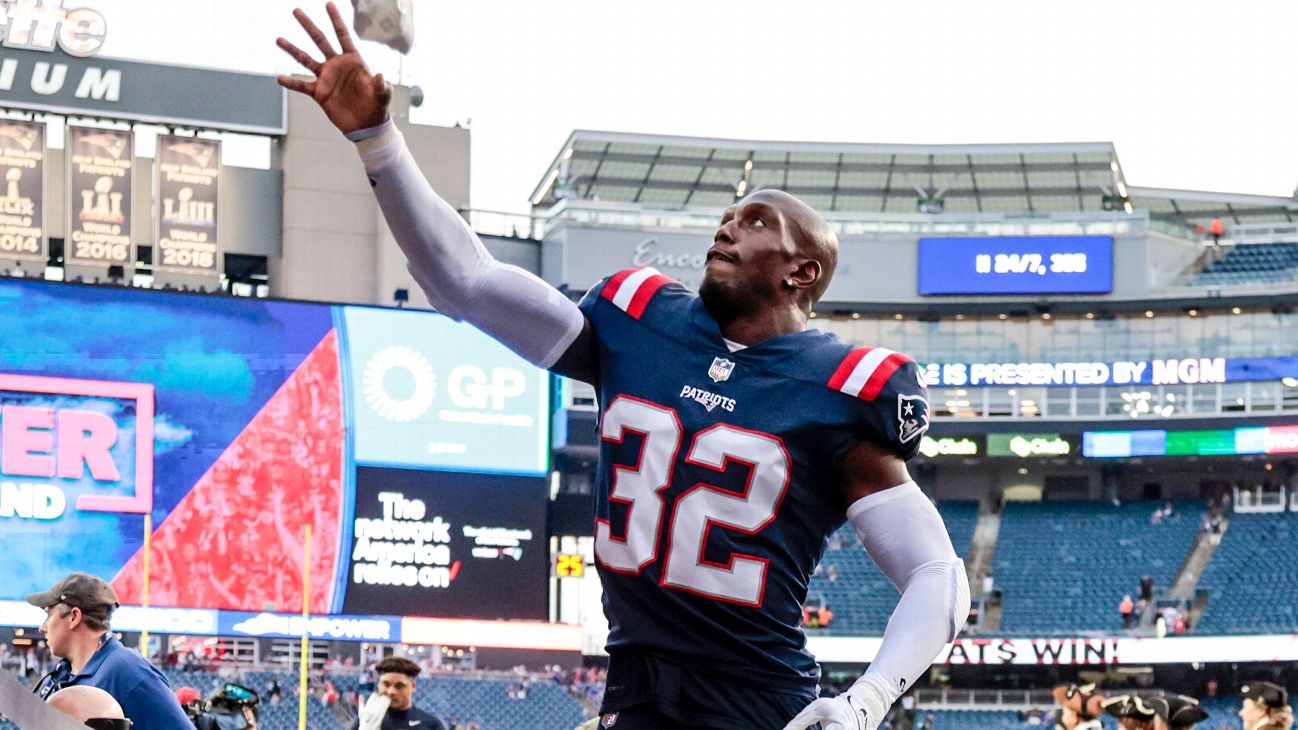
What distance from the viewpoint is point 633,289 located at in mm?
3715

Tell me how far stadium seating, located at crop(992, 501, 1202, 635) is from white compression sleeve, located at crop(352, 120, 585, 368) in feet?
118

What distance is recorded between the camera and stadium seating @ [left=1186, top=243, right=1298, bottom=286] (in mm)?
43594

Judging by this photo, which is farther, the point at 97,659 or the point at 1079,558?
the point at 1079,558

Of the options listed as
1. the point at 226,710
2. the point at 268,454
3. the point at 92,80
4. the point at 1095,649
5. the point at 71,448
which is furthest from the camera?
the point at 1095,649

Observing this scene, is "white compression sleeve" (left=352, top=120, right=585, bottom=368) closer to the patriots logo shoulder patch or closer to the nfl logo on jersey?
the nfl logo on jersey

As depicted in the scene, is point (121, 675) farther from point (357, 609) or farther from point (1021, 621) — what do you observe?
point (1021, 621)

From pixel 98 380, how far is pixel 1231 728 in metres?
21.9

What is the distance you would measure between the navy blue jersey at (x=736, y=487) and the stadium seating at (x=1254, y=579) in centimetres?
3625

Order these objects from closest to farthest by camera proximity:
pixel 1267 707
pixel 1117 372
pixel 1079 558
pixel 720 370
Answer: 1. pixel 720 370
2. pixel 1267 707
3. pixel 1079 558
4. pixel 1117 372

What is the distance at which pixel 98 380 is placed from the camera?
2914 centimetres

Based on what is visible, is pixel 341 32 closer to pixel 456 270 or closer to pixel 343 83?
pixel 343 83

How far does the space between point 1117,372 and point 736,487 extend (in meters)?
41.3

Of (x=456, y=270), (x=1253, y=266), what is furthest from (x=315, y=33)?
(x=1253, y=266)

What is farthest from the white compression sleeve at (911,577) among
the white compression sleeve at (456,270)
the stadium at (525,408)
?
the stadium at (525,408)
